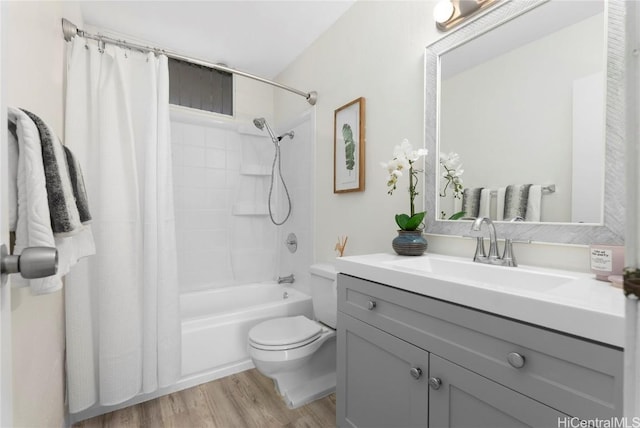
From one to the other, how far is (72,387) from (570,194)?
7.53 ft

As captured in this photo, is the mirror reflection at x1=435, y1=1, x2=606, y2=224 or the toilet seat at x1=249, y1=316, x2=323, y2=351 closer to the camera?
the mirror reflection at x1=435, y1=1, x2=606, y2=224

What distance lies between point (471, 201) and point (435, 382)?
76 cm

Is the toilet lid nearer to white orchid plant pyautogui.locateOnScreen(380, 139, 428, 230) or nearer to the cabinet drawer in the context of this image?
the cabinet drawer

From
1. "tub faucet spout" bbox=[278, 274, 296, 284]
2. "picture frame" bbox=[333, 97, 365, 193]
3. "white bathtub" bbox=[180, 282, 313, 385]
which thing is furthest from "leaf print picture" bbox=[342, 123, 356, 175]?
"tub faucet spout" bbox=[278, 274, 296, 284]

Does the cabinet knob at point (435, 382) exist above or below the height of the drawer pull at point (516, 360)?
below

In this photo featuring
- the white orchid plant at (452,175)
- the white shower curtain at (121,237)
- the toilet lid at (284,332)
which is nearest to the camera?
the white orchid plant at (452,175)

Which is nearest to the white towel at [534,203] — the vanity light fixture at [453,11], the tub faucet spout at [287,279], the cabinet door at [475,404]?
the cabinet door at [475,404]

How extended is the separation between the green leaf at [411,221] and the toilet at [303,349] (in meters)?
0.53

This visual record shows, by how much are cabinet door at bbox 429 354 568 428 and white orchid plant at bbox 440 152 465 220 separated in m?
0.71

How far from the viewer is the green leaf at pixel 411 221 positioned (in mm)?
1335

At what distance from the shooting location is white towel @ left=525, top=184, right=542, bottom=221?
3.51 feet

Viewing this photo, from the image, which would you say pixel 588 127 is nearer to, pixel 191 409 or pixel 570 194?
pixel 570 194

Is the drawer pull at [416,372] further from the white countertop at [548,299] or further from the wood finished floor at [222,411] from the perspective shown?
the wood finished floor at [222,411]

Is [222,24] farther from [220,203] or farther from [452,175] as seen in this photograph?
[452,175]
